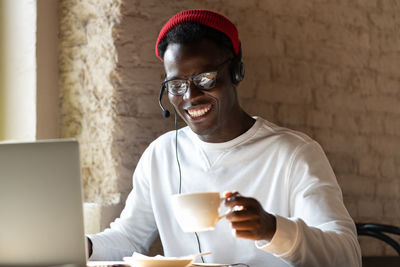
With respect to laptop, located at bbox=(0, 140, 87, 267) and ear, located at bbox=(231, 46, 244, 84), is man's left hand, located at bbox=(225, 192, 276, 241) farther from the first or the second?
ear, located at bbox=(231, 46, 244, 84)

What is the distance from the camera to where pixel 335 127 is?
10.2ft

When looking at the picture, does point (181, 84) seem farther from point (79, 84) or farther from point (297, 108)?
point (297, 108)

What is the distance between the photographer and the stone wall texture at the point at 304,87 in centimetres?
256

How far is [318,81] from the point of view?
10.1 feet

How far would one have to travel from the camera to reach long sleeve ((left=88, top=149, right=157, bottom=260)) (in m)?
2.28

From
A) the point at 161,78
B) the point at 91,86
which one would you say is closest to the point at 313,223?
the point at 161,78

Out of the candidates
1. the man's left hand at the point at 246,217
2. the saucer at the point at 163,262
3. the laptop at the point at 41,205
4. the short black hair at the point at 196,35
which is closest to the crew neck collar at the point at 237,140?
the short black hair at the point at 196,35

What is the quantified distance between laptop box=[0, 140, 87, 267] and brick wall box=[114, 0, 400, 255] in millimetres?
1308

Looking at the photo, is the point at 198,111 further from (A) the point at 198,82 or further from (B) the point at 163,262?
(B) the point at 163,262

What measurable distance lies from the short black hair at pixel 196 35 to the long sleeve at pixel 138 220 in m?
0.56

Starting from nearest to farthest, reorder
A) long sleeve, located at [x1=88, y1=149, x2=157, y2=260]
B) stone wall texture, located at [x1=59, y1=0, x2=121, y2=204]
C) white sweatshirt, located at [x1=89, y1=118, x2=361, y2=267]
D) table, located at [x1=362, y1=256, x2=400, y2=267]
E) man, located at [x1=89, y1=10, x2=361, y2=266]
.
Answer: white sweatshirt, located at [x1=89, y1=118, x2=361, y2=267] → man, located at [x1=89, y1=10, x2=361, y2=266] → long sleeve, located at [x1=88, y1=149, x2=157, y2=260] → stone wall texture, located at [x1=59, y1=0, x2=121, y2=204] → table, located at [x1=362, y1=256, x2=400, y2=267]

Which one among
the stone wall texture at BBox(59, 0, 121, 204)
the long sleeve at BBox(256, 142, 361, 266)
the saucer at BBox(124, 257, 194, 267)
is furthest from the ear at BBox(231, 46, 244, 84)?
the saucer at BBox(124, 257, 194, 267)

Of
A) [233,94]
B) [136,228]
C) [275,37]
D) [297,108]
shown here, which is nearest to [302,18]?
[275,37]

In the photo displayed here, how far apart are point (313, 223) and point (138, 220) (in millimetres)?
863
